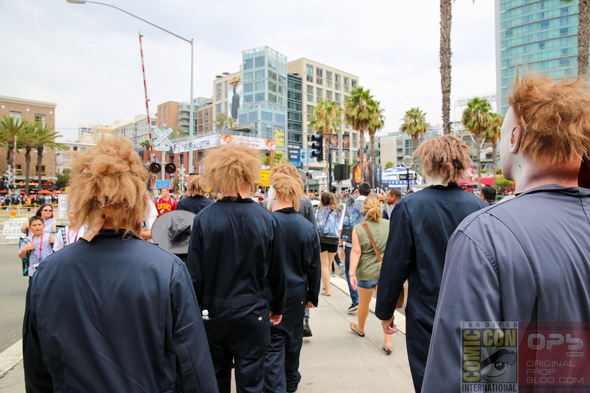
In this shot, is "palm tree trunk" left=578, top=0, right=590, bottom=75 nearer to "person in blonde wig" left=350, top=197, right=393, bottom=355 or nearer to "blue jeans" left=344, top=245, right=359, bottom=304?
"blue jeans" left=344, top=245, right=359, bottom=304

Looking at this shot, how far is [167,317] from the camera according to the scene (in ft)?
5.43

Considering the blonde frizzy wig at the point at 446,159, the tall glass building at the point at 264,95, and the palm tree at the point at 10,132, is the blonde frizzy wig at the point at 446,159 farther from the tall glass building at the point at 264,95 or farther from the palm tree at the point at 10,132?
the tall glass building at the point at 264,95

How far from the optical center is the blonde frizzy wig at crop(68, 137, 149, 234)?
1.69 metres

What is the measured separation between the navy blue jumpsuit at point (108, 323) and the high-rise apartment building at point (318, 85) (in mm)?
84868

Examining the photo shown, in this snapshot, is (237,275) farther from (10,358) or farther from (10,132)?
(10,132)

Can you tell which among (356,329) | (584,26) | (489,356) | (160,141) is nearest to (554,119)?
(489,356)

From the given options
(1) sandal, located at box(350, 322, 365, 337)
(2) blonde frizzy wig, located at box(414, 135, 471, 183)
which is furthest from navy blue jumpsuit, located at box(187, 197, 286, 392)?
(1) sandal, located at box(350, 322, 365, 337)

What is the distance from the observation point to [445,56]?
1273cm

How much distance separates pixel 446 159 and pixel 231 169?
67.5 inches

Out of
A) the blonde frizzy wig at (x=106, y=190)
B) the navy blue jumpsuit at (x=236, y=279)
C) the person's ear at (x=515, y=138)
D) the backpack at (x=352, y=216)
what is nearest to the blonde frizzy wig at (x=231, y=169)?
the navy blue jumpsuit at (x=236, y=279)

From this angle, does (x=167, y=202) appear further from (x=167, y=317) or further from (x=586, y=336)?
(x=586, y=336)

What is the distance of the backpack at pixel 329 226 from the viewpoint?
24.5ft

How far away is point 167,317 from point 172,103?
457 feet

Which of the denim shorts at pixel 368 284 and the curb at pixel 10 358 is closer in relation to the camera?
the curb at pixel 10 358
